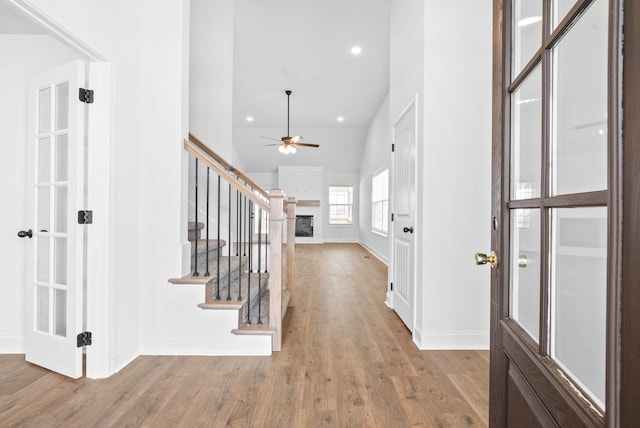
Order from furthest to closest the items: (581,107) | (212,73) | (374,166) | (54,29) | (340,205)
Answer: (340,205) → (374,166) → (212,73) → (54,29) → (581,107)

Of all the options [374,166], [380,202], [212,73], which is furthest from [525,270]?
[374,166]

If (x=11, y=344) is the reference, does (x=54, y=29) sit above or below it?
above

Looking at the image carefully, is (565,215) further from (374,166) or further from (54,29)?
(374,166)

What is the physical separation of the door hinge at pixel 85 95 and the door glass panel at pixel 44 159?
0.45m

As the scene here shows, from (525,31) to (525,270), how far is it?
662mm

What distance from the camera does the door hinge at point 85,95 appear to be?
6.93 feet

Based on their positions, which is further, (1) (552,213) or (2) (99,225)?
(2) (99,225)

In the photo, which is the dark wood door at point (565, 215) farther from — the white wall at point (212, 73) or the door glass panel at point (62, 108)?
the white wall at point (212, 73)

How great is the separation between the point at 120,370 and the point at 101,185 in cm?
122

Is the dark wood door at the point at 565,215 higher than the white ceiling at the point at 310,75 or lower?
lower

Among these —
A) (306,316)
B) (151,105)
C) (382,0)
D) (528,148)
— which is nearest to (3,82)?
(151,105)

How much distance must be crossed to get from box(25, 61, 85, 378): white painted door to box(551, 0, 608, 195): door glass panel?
2423 millimetres

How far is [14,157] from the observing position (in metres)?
2.53

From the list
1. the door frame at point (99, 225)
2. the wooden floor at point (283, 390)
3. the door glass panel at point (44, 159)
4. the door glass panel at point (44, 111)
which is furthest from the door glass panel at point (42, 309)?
the door glass panel at point (44, 111)
